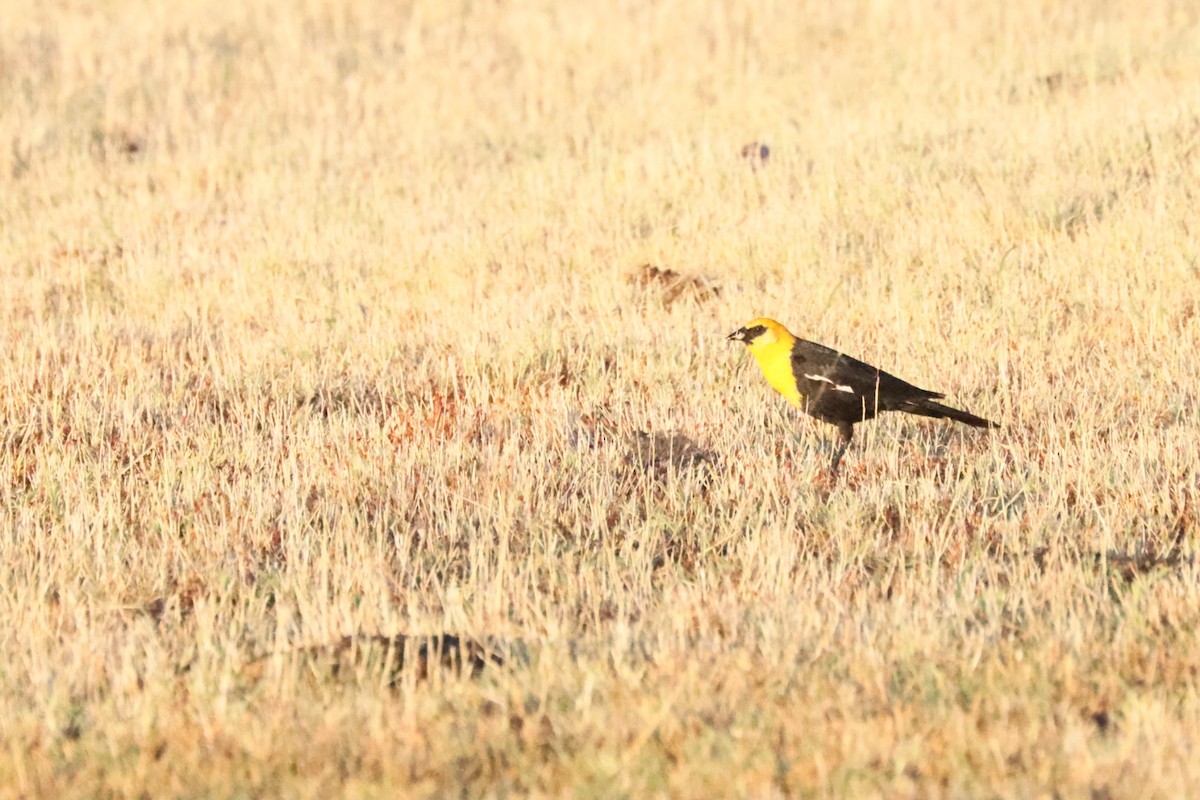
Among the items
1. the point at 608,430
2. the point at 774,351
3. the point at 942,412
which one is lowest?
the point at 608,430

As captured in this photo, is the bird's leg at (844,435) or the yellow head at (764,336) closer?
the bird's leg at (844,435)

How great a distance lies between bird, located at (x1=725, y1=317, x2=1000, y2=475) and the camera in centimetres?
677

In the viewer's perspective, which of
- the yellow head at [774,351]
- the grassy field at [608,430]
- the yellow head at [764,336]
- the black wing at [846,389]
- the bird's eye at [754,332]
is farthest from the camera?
the bird's eye at [754,332]

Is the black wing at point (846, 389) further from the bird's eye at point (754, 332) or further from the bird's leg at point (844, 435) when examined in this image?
the bird's eye at point (754, 332)

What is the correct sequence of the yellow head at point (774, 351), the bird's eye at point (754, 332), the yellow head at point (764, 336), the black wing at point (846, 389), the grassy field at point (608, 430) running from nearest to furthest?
the grassy field at point (608, 430) < the black wing at point (846, 389) < the yellow head at point (774, 351) < the yellow head at point (764, 336) < the bird's eye at point (754, 332)

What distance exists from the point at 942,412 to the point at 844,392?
453 mm

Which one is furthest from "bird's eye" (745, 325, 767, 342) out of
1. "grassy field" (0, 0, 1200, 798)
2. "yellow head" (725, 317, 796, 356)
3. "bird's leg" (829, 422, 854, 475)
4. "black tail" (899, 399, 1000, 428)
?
"black tail" (899, 399, 1000, 428)

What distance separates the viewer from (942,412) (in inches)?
268

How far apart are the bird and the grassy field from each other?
19 cm

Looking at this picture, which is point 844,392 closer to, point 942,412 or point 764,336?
point 942,412

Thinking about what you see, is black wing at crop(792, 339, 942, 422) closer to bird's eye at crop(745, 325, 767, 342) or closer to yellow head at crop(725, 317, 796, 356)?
yellow head at crop(725, 317, 796, 356)

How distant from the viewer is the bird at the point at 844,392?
22.2 ft

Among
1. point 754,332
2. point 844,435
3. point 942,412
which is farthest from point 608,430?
point 942,412

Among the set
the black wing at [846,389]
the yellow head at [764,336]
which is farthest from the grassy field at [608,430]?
the yellow head at [764,336]
